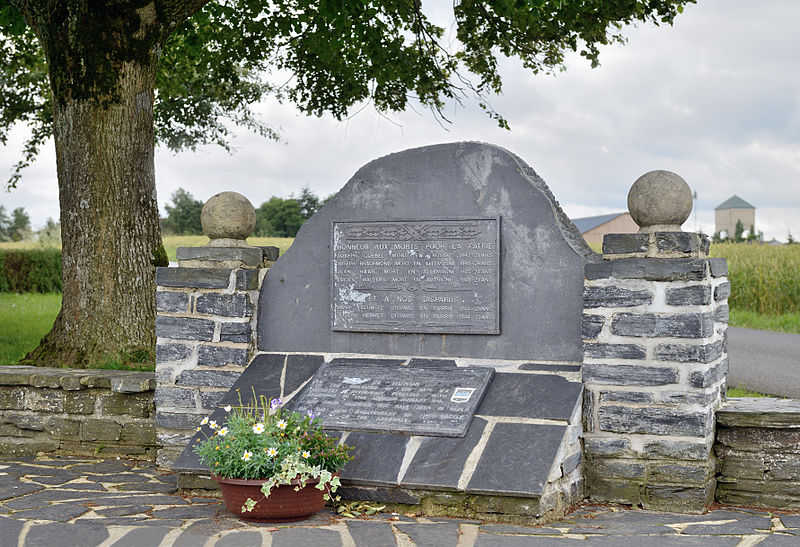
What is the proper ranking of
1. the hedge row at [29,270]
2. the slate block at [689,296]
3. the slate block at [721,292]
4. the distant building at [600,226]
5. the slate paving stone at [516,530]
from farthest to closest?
the distant building at [600,226] < the hedge row at [29,270] < the slate block at [721,292] < the slate block at [689,296] < the slate paving stone at [516,530]

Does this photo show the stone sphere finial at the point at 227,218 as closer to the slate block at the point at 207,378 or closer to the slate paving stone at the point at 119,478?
the slate block at the point at 207,378

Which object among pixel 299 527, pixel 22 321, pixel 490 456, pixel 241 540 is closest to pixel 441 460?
pixel 490 456

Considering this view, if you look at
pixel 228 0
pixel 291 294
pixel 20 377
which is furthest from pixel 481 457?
pixel 228 0

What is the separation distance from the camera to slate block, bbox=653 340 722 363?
15.5ft

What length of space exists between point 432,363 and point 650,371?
133cm

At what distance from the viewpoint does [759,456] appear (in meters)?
5.06

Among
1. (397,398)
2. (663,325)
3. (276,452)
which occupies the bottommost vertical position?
(276,452)

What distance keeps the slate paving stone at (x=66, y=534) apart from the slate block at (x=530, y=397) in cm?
212

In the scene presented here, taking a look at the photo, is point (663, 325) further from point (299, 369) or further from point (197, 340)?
point (197, 340)

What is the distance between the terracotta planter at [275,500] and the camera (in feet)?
13.6

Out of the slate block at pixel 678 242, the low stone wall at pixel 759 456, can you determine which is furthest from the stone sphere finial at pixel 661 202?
the low stone wall at pixel 759 456

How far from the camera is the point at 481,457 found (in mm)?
4461

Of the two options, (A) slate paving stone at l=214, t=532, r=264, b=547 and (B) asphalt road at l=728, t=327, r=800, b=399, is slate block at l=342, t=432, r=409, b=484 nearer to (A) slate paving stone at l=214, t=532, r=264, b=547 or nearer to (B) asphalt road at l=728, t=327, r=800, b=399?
(A) slate paving stone at l=214, t=532, r=264, b=547

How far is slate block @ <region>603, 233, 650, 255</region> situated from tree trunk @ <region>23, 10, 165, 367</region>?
4446 mm
